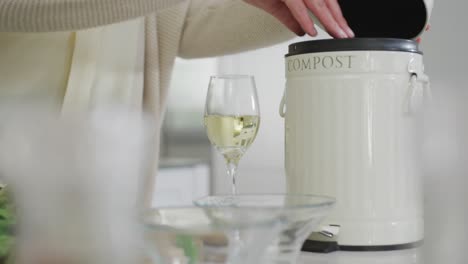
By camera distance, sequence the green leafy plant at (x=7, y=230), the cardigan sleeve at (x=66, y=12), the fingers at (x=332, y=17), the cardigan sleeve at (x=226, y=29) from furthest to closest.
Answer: the cardigan sleeve at (x=226, y=29), the fingers at (x=332, y=17), the cardigan sleeve at (x=66, y=12), the green leafy plant at (x=7, y=230)

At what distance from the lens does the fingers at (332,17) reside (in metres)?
0.84

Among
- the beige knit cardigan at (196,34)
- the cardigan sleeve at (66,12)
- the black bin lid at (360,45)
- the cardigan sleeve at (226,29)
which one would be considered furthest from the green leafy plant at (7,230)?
the cardigan sleeve at (226,29)

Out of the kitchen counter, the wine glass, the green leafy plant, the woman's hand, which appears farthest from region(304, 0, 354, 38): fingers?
the green leafy plant

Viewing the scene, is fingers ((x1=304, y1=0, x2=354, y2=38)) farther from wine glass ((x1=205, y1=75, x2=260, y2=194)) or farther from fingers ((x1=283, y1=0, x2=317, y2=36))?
wine glass ((x1=205, y1=75, x2=260, y2=194))

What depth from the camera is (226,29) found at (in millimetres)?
1344

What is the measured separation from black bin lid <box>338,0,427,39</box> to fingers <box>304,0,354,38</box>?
56 mm

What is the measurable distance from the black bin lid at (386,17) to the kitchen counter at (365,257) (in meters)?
0.30

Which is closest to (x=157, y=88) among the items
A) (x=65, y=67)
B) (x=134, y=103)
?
(x=134, y=103)

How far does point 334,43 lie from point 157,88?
627 mm

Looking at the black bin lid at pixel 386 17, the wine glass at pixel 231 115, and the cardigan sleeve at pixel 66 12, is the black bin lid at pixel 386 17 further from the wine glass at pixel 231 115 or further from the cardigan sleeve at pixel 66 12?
the cardigan sleeve at pixel 66 12

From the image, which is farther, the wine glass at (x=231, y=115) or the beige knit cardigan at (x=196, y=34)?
the beige knit cardigan at (x=196, y=34)

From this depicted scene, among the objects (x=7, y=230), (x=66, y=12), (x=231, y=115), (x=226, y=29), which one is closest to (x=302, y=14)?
(x=231, y=115)

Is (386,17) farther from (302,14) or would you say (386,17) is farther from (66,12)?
(66,12)

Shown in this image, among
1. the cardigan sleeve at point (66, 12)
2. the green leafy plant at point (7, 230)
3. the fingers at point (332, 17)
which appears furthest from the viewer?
the fingers at point (332, 17)
